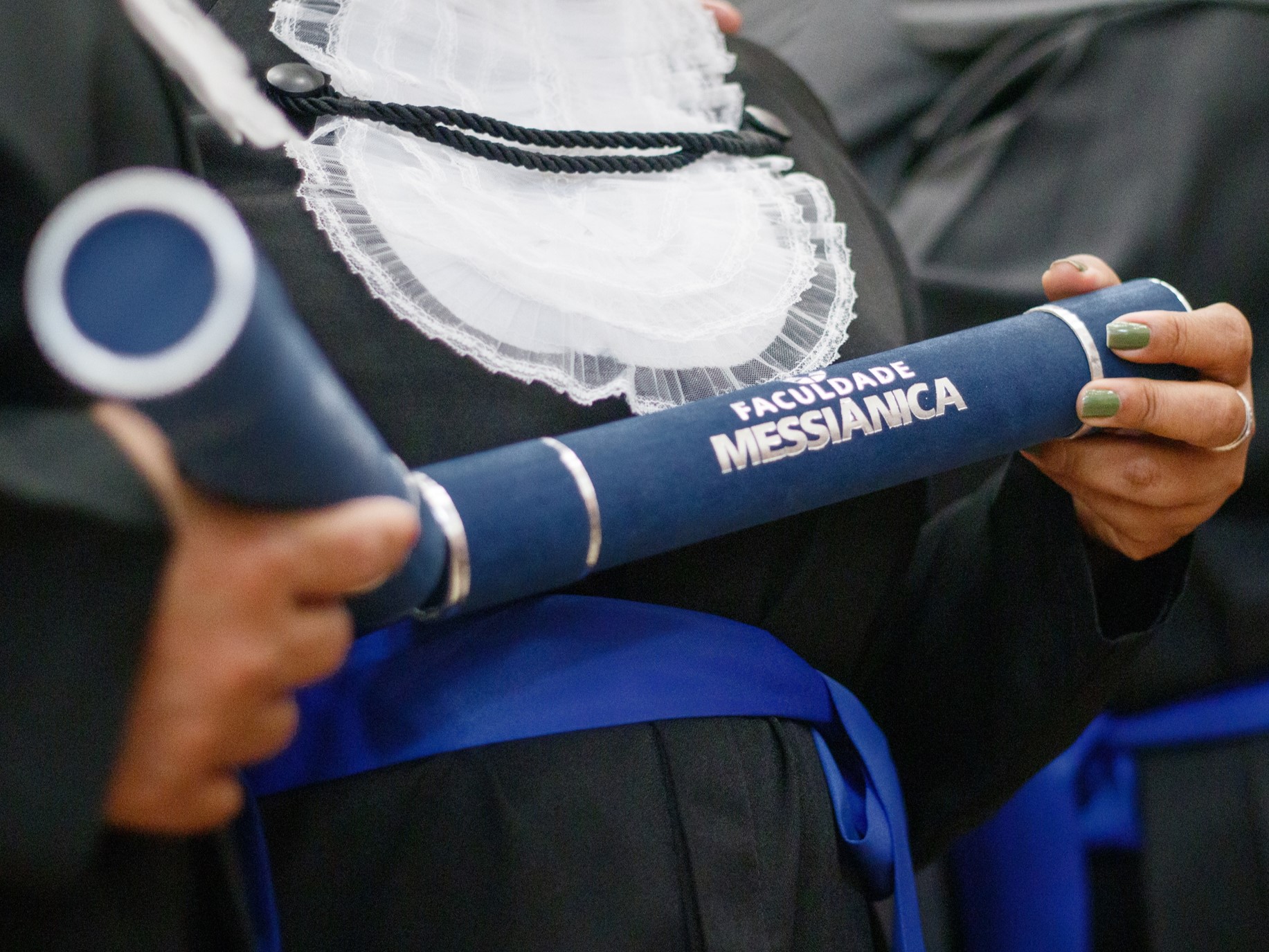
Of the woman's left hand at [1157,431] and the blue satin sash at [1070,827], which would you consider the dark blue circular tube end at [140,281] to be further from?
the blue satin sash at [1070,827]

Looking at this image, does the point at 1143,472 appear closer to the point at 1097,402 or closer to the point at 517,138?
the point at 1097,402

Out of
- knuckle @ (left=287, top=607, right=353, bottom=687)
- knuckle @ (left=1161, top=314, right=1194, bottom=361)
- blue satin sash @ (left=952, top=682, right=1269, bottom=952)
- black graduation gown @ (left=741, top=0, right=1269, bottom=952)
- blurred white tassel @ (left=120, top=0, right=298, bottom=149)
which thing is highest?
blurred white tassel @ (left=120, top=0, right=298, bottom=149)

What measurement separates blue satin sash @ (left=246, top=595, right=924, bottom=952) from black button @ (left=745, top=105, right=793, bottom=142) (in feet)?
0.82

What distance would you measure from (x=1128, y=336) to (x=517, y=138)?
0.85 feet

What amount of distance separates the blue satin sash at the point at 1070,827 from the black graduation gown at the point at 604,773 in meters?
0.23

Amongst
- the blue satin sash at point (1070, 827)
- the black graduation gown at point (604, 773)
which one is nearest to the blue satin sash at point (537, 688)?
the black graduation gown at point (604, 773)

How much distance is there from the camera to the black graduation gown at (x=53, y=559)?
242mm

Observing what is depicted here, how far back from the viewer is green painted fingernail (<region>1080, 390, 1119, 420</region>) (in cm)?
42

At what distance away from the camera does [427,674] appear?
1.22 ft

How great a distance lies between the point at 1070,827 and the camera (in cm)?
71

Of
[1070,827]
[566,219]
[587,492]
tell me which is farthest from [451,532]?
Answer: [1070,827]

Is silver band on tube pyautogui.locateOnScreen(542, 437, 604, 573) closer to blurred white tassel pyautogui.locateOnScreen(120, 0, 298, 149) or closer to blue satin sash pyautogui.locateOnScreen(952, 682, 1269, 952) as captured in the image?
blurred white tassel pyautogui.locateOnScreen(120, 0, 298, 149)

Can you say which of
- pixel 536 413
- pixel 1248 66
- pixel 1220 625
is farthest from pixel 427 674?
pixel 1248 66

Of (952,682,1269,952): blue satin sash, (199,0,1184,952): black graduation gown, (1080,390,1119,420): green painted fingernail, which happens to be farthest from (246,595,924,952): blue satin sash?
(952,682,1269,952): blue satin sash
